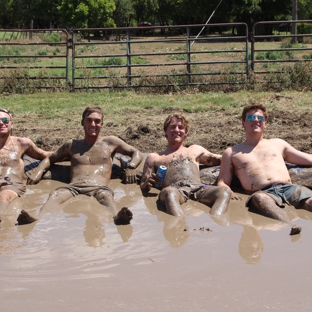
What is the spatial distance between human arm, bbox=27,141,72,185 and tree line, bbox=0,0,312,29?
35332mm

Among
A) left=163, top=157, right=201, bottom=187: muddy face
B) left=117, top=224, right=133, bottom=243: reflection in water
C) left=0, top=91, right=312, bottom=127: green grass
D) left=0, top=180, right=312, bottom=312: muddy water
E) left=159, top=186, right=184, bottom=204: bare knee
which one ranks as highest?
left=0, top=91, right=312, bottom=127: green grass

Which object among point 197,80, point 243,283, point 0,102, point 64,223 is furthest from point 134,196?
point 197,80

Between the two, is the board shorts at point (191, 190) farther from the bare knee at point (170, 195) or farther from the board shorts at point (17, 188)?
the board shorts at point (17, 188)

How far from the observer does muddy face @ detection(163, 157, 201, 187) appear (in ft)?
21.5

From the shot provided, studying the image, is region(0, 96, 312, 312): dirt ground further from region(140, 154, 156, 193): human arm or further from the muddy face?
the muddy face

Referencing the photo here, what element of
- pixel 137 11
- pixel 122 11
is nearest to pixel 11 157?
pixel 122 11

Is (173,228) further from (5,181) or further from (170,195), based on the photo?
(5,181)

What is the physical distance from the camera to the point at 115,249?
4.86 meters

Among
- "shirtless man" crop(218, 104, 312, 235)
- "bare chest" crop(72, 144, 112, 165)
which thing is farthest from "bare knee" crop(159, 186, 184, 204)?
"bare chest" crop(72, 144, 112, 165)

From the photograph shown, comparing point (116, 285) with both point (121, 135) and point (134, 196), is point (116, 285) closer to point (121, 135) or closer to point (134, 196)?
point (134, 196)

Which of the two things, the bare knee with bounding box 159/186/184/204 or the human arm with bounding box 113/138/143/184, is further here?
the human arm with bounding box 113/138/143/184

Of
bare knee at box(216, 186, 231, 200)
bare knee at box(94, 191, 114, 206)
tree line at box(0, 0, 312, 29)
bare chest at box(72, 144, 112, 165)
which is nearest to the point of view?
bare knee at box(216, 186, 231, 200)

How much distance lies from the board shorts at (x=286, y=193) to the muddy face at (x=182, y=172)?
30.2 inches

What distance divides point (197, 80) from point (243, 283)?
10538 mm
